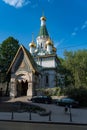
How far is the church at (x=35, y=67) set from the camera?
49.8 meters

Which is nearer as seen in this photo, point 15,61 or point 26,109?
point 26,109

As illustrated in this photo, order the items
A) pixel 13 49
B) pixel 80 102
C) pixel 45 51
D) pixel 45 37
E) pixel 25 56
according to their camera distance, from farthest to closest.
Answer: pixel 45 37 → pixel 45 51 → pixel 13 49 → pixel 25 56 → pixel 80 102

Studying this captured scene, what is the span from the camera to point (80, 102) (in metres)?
39.0

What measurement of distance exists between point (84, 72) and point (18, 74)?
13499 mm

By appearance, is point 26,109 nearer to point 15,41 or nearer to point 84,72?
point 84,72

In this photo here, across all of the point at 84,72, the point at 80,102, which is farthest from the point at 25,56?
the point at 80,102

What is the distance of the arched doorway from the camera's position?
51.6 metres

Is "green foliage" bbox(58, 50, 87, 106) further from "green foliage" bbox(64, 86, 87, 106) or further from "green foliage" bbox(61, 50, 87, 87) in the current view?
"green foliage" bbox(64, 86, 87, 106)

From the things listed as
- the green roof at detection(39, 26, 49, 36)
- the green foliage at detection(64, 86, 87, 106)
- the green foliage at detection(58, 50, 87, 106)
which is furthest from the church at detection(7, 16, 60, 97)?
the green foliage at detection(64, 86, 87, 106)

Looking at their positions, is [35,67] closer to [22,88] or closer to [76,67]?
[22,88]

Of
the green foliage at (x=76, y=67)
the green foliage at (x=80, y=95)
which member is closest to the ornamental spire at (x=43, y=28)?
the green foliage at (x=76, y=67)

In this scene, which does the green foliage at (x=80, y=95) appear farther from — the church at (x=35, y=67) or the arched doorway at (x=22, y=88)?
the arched doorway at (x=22, y=88)

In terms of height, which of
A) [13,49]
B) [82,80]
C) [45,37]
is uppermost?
[45,37]

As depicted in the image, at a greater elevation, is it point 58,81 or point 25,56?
point 25,56
